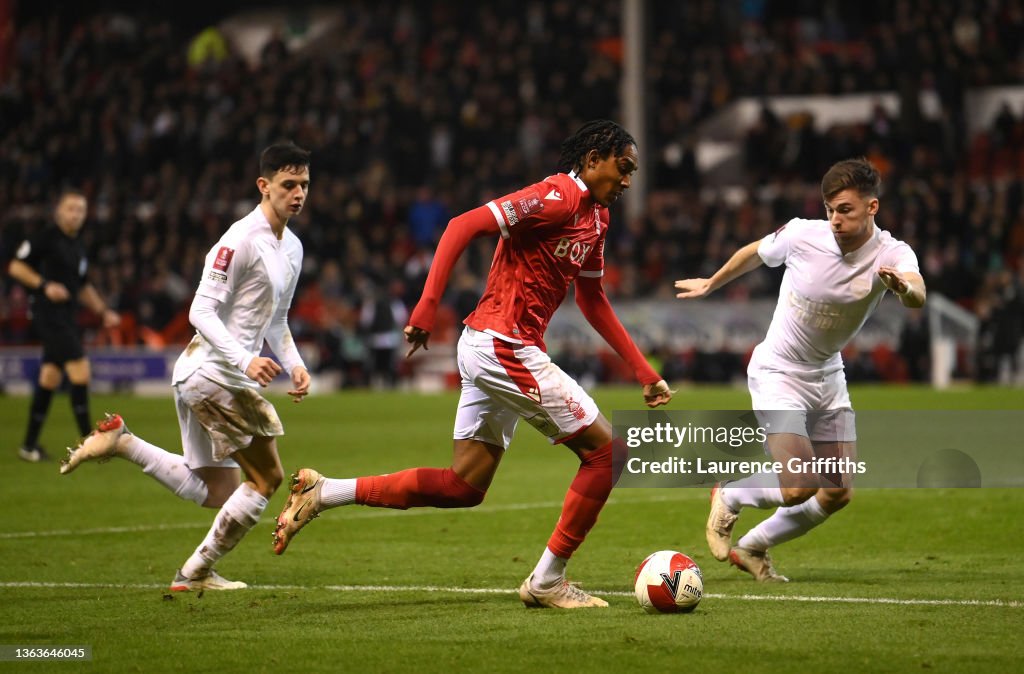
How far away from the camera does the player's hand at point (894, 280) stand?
22.3 feet

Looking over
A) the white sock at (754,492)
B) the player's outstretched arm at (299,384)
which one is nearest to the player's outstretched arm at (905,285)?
the white sock at (754,492)

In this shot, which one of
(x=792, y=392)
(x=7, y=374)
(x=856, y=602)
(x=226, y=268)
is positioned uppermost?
(x=226, y=268)

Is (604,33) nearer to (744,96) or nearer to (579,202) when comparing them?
(744,96)

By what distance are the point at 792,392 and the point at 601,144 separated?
1.69m

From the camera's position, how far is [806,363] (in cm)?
783

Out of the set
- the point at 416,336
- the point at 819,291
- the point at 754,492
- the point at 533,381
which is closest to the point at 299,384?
the point at 416,336

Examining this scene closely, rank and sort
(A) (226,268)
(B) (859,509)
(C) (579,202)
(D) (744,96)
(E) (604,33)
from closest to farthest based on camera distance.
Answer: (C) (579,202), (A) (226,268), (B) (859,509), (D) (744,96), (E) (604,33)

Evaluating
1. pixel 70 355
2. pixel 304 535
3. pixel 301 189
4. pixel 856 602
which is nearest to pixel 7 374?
pixel 70 355

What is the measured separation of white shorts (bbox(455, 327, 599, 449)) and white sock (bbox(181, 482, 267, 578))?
1.24 meters

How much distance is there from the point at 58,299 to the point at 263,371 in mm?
7742

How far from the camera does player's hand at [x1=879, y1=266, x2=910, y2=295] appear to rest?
680cm

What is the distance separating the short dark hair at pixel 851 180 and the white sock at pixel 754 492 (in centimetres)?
144

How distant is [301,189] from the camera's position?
25.4 ft

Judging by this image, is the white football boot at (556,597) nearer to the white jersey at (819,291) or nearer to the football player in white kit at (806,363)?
the football player in white kit at (806,363)
